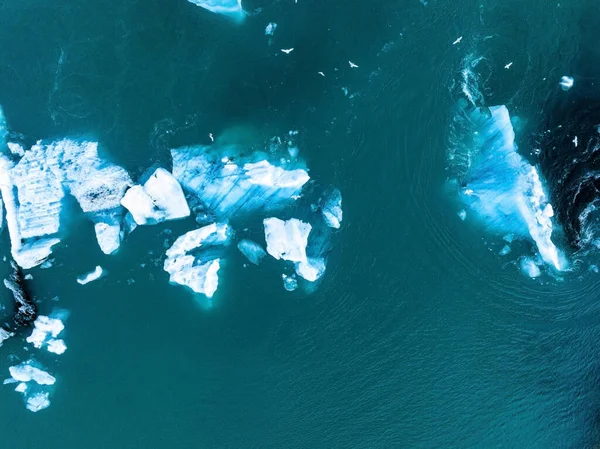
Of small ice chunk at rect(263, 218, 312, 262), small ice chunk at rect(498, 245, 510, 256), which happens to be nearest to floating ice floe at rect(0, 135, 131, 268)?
small ice chunk at rect(263, 218, 312, 262)

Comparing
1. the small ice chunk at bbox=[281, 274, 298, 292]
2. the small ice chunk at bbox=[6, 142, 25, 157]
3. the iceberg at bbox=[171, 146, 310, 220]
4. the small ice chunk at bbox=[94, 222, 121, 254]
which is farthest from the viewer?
the small ice chunk at bbox=[281, 274, 298, 292]

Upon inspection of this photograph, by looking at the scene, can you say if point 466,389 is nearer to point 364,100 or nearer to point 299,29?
point 364,100

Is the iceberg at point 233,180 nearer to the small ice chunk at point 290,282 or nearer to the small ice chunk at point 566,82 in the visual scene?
the small ice chunk at point 290,282

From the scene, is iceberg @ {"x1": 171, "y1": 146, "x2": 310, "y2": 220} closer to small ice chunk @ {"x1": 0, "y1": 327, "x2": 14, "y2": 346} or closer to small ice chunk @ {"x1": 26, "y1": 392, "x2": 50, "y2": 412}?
small ice chunk @ {"x1": 0, "y1": 327, "x2": 14, "y2": 346}

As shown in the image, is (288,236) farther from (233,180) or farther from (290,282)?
(233,180)

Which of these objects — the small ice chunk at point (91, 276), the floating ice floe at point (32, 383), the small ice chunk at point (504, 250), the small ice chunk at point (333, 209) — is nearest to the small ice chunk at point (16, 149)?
the small ice chunk at point (91, 276)

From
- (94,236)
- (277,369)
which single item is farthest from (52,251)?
(277,369)
